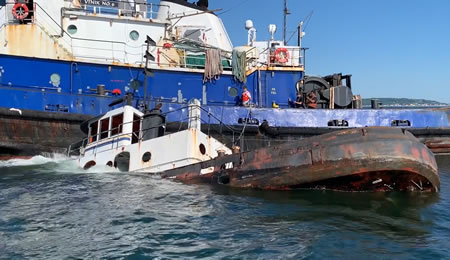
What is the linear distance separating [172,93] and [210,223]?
383 inches

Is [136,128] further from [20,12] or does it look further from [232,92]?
[20,12]

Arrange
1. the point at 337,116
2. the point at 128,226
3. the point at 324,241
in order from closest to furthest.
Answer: the point at 324,241 → the point at 128,226 → the point at 337,116

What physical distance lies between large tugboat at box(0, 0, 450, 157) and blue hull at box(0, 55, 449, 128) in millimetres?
34

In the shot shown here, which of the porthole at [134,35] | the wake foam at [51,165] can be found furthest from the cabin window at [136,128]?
the porthole at [134,35]

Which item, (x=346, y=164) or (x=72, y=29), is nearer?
(x=346, y=164)

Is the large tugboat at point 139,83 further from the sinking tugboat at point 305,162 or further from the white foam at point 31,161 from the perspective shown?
the sinking tugboat at point 305,162

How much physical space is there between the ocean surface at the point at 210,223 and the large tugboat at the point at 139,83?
491 centimetres

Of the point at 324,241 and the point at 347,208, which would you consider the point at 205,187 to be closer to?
the point at 347,208

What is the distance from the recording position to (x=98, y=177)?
32.2 ft

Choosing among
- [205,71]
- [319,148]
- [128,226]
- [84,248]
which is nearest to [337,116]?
[205,71]

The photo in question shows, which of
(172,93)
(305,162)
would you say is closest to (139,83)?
(172,93)

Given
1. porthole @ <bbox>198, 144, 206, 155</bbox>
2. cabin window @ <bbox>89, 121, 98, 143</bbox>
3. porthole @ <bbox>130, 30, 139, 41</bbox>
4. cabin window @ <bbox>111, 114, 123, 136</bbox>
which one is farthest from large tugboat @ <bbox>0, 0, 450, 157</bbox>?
porthole @ <bbox>198, 144, 206, 155</bbox>

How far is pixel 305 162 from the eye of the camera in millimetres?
8070

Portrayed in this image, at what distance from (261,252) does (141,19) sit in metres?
13.2
